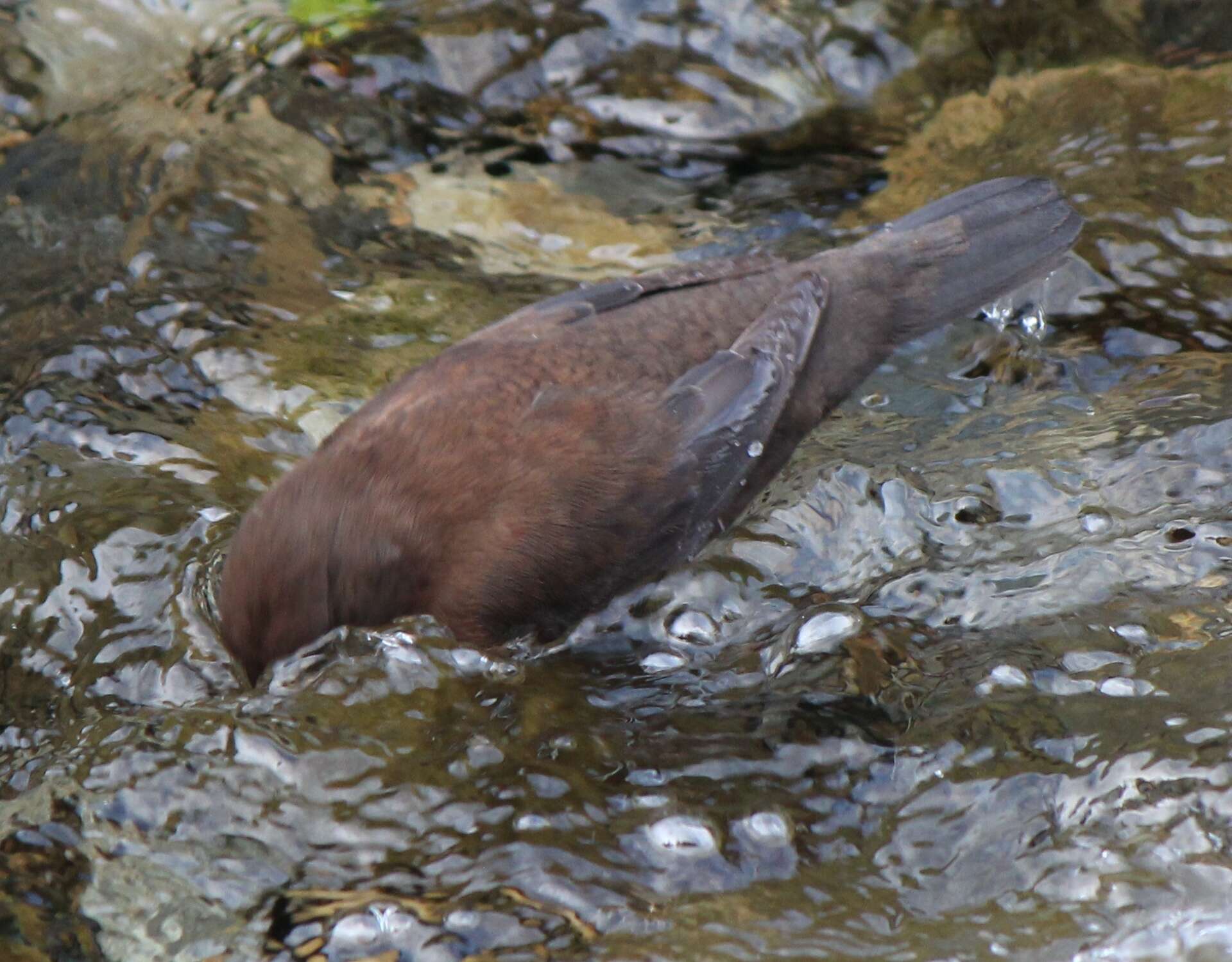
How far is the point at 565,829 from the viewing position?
9.73 ft

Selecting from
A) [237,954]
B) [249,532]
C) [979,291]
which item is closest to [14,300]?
[249,532]

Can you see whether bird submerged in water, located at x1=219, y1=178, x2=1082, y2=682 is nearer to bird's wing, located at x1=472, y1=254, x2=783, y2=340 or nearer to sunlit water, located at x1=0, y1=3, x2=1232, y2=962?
bird's wing, located at x1=472, y1=254, x2=783, y2=340

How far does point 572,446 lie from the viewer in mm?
3609

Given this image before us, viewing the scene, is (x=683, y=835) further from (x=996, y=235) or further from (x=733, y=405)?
(x=996, y=235)

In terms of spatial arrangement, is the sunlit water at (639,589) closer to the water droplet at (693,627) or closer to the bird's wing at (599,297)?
the water droplet at (693,627)

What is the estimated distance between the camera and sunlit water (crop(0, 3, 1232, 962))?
282cm

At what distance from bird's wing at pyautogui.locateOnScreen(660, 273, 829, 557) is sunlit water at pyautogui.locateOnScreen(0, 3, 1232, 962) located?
252 millimetres

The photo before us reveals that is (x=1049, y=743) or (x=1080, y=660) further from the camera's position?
(x=1080, y=660)

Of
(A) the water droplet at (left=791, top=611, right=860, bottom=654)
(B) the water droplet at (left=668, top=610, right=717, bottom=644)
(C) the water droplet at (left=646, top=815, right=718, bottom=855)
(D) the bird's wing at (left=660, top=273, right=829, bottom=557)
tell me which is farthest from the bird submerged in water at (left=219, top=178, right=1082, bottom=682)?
(C) the water droplet at (left=646, top=815, right=718, bottom=855)

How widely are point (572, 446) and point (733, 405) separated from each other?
1.79 feet

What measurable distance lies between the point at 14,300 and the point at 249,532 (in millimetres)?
2176

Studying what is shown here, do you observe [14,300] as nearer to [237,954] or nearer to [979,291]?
[237,954]

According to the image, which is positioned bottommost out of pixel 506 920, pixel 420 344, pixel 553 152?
pixel 506 920

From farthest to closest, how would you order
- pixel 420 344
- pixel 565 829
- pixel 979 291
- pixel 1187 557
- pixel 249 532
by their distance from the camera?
pixel 420 344
pixel 979 291
pixel 1187 557
pixel 249 532
pixel 565 829
